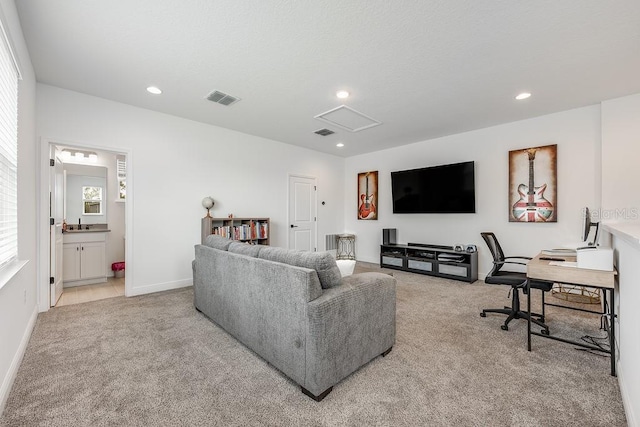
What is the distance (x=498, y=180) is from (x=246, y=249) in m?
4.30

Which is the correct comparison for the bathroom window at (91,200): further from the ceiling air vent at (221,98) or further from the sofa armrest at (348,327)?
the sofa armrest at (348,327)

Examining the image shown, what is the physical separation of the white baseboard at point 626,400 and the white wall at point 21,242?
337cm

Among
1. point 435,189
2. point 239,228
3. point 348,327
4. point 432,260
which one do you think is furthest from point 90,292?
point 435,189

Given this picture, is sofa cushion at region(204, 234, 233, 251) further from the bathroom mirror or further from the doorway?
the bathroom mirror

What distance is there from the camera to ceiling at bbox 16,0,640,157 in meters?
1.99

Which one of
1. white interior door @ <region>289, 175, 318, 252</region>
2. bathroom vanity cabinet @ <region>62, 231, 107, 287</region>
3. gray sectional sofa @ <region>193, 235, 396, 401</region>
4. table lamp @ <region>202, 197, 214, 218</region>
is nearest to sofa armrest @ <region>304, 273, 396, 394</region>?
gray sectional sofa @ <region>193, 235, 396, 401</region>

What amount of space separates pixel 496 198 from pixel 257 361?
14.7 ft

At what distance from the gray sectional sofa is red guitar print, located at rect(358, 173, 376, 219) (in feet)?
14.1

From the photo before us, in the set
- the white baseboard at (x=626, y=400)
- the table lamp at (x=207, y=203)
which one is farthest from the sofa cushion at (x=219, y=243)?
the white baseboard at (x=626, y=400)

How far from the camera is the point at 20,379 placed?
72.4 inches

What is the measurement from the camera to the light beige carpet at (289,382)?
1518mm

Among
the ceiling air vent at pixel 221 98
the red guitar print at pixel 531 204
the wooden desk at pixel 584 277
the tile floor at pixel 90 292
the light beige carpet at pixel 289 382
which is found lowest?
the light beige carpet at pixel 289 382

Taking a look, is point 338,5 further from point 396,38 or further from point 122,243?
point 122,243

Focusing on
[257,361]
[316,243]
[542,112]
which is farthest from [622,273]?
[316,243]
